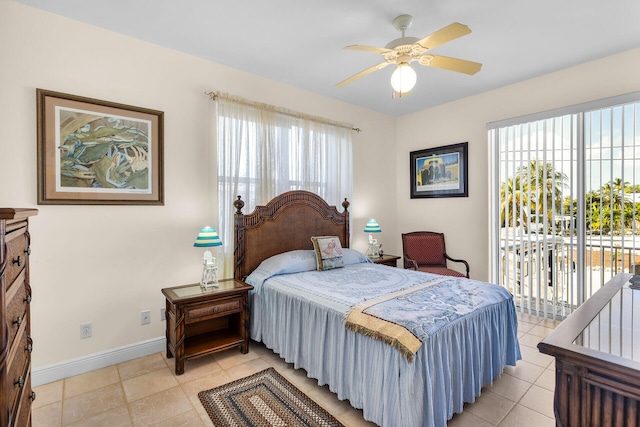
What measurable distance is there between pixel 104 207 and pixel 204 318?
1.27 meters

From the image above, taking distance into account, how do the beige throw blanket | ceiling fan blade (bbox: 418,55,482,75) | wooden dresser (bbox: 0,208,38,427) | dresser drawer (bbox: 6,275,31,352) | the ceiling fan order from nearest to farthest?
1. wooden dresser (bbox: 0,208,38,427)
2. dresser drawer (bbox: 6,275,31,352)
3. the beige throw blanket
4. the ceiling fan
5. ceiling fan blade (bbox: 418,55,482,75)

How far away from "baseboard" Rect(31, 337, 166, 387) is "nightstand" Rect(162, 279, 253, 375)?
224 mm

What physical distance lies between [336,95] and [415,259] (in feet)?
8.19

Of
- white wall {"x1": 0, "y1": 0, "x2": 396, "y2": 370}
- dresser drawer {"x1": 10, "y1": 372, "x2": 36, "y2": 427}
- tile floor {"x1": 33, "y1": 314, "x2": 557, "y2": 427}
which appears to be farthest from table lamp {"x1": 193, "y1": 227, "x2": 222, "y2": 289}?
dresser drawer {"x1": 10, "y1": 372, "x2": 36, "y2": 427}

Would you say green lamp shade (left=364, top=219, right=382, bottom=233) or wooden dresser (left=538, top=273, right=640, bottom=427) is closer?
wooden dresser (left=538, top=273, right=640, bottom=427)

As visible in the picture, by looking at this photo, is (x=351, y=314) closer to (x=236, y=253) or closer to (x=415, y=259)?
(x=236, y=253)

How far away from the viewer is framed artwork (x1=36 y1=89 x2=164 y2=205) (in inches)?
93.6

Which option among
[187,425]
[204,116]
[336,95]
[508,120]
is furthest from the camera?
[336,95]

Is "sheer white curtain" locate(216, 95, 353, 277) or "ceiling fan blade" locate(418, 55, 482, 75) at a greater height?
"ceiling fan blade" locate(418, 55, 482, 75)

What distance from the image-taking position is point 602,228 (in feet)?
10.7

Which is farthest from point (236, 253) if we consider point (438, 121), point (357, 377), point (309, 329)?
point (438, 121)

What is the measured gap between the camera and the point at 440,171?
4559 millimetres

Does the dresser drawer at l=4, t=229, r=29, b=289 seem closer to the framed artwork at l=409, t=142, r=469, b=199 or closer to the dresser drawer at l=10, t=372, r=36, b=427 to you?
the dresser drawer at l=10, t=372, r=36, b=427

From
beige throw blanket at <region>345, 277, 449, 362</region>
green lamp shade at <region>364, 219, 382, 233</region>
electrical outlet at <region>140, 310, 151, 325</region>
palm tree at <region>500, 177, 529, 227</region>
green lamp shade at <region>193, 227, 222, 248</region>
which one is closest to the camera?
beige throw blanket at <region>345, 277, 449, 362</region>
